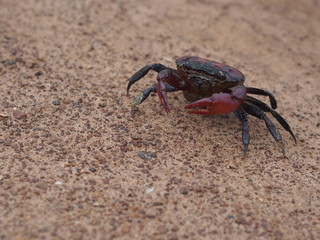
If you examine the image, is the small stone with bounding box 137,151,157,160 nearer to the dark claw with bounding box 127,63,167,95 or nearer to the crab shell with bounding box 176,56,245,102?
the crab shell with bounding box 176,56,245,102

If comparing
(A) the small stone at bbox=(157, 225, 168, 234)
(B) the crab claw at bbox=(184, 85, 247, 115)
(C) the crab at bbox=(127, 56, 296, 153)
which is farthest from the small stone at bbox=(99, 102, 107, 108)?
(A) the small stone at bbox=(157, 225, 168, 234)

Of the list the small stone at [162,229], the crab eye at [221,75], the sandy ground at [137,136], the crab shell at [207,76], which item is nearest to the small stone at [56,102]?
the sandy ground at [137,136]

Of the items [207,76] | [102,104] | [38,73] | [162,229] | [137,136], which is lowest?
[162,229]

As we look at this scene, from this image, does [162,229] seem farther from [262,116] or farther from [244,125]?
[262,116]

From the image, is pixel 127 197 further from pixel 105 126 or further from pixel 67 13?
pixel 67 13

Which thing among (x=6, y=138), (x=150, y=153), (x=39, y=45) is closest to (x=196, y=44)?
(x=39, y=45)

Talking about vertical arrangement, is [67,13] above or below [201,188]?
above

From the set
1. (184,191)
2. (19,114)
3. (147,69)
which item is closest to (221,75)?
(147,69)
